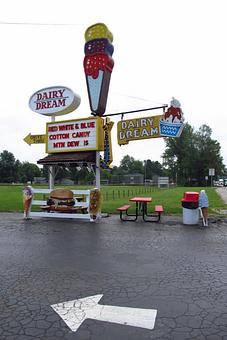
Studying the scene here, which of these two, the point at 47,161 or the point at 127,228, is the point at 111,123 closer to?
the point at 47,161

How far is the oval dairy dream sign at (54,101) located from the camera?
1377 cm

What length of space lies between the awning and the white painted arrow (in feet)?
29.6

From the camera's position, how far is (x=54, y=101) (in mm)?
14086

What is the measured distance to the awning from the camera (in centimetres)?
1311

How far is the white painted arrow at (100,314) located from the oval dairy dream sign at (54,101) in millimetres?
10574

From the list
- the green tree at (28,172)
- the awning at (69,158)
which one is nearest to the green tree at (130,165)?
the green tree at (28,172)

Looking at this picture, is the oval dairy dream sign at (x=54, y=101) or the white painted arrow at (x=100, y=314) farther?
the oval dairy dream sign at (x=54, y=101)

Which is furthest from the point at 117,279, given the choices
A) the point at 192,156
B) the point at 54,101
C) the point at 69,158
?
the point at 192,156

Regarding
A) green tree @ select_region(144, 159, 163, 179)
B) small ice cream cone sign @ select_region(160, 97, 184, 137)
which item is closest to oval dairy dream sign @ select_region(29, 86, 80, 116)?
small ice cream cone sign @ select_region(160, 97, 184, 137)

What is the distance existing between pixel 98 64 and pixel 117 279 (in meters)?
9.89

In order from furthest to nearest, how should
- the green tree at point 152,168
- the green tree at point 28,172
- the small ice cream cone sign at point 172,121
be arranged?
the green tree at point 152,168, the green tree at point 28,172, the small ice cream cone sign at point 172,121

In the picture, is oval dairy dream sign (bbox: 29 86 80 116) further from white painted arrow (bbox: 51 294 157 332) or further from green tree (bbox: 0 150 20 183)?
green tree (bbox: 0 150 20 183)

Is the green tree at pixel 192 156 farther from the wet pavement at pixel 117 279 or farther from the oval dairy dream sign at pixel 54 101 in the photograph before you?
the wet pavement at pixel 117 279

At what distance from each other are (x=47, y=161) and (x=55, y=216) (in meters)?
2.37
